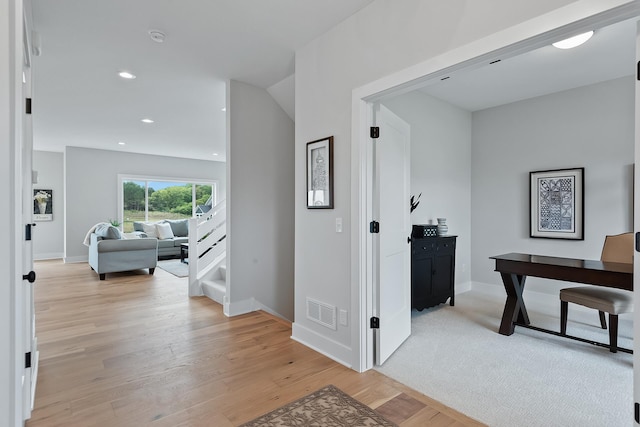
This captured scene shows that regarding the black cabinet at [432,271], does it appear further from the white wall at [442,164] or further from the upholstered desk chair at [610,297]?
the upholstered desk chair at [610,297]

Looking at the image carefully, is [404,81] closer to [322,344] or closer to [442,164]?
[322,344]

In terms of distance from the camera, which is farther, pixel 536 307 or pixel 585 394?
pixel 536 307

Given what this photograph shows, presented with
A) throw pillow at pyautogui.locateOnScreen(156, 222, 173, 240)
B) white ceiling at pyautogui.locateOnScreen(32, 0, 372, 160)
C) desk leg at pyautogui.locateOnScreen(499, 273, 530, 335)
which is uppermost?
white ceiling at pyautogui.locateOnScreen(32, 0, 372, 160)

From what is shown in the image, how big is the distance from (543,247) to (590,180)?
3.17 feet

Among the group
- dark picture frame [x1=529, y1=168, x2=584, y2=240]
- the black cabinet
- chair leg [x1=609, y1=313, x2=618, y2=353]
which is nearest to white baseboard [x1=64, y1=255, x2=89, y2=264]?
the black cabinet

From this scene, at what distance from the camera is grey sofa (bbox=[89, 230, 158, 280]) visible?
18.7 ft

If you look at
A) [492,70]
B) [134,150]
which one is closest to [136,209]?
[134,150]

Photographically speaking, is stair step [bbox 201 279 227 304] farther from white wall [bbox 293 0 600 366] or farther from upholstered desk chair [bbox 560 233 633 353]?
upholstered desk chair [bbox 560 233 633 353]

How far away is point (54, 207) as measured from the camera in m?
8.16

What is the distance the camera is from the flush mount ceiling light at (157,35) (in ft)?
9.01

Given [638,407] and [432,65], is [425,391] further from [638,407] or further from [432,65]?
[432,65]

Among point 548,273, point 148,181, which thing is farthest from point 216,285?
point 148,181

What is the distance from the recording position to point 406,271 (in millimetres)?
2979

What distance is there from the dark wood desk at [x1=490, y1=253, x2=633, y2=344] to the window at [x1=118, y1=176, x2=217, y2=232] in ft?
25.8
